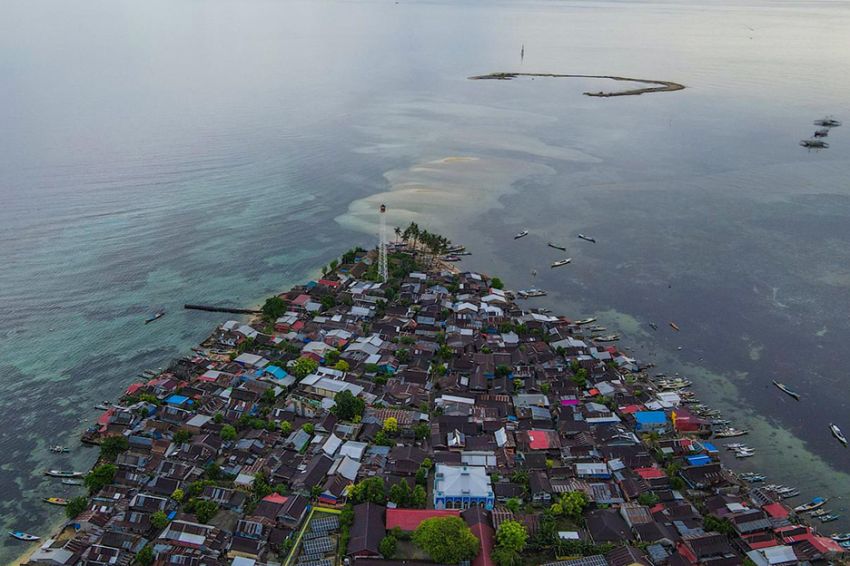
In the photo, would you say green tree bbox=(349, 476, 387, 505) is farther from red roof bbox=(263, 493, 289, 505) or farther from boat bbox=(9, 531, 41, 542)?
boat bbox=(9, 531, 41, 542)

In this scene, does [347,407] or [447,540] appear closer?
[447,540]

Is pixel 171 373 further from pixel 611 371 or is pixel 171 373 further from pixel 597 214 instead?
pixel 597 214

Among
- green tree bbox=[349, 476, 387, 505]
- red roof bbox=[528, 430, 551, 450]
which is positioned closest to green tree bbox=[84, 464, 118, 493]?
green tree bbox=[349, 476, 387, 505]

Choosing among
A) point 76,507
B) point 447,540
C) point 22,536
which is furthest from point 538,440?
point 22,536

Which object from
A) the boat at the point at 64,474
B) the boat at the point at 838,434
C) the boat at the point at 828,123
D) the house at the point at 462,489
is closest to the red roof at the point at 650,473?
the house at the point at 462,489

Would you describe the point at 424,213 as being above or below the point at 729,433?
above

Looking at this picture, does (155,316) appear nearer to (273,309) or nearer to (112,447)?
(273,309)

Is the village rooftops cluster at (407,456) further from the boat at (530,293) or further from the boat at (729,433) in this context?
the boat at (530,293)
